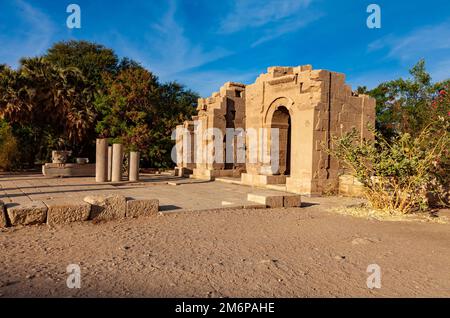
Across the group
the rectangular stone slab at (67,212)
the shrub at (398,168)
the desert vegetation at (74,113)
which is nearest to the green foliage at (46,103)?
the desert vegetation at (74,113)

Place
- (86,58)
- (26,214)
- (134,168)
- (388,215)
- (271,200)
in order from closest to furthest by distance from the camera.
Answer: (26,214) → (388,215) → (271,200) → (134,168) → (86,58)

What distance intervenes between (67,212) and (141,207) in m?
1.30

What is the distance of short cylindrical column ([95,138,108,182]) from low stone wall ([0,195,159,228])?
7.16 meters

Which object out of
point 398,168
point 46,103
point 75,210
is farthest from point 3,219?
point 46,103

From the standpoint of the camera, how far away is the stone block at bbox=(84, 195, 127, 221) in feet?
19.4

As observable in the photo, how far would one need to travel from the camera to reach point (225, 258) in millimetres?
4012

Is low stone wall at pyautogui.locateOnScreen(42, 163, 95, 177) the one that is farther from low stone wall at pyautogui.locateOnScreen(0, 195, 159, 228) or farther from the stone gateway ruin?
low stone wall at pyautogui.locateOnScreen(0, 195, 159, 228)

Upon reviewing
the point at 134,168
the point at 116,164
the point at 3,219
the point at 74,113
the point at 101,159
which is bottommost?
the point at 3,219

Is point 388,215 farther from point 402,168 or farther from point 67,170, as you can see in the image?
point 67,170

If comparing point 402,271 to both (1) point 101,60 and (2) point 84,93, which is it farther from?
(1) point 101,60

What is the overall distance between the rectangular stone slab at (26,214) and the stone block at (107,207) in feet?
2.50

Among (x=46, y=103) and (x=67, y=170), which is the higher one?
(x=46, y=103)

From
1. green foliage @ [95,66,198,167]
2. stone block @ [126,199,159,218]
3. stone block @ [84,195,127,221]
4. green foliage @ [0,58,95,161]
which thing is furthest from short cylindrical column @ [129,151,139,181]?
stone block @ [84,195,127,221]
